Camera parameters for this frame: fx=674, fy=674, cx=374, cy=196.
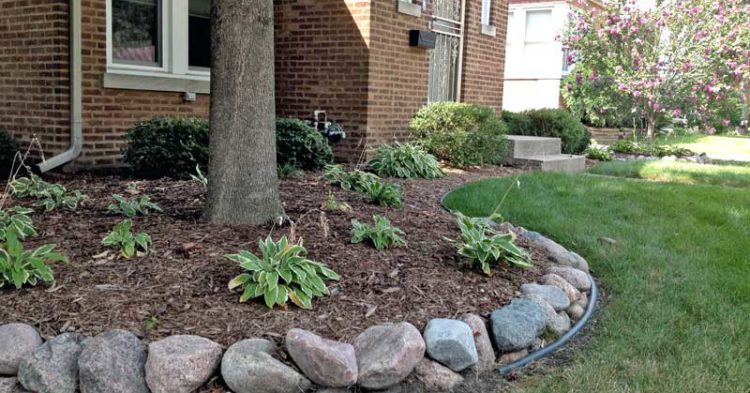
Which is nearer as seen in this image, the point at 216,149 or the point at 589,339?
the point at 589,339

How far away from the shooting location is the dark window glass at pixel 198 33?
27.9 feet

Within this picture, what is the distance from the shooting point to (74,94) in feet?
22.7

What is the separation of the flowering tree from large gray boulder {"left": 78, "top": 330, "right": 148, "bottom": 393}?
11.5 m

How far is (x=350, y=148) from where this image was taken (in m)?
8.85

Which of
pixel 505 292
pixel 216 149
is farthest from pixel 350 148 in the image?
pixel 505 292

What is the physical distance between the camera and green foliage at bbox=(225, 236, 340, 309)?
313cm

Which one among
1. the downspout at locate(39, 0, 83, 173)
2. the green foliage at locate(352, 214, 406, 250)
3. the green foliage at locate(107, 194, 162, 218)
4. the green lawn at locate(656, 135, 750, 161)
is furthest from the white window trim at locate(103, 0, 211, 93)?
the green lawn at locate(656, 135, 750, 161)

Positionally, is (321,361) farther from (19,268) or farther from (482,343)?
(19,268)

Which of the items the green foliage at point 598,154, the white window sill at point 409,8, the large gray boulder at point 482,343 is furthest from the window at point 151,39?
the green foliage at point 598,154

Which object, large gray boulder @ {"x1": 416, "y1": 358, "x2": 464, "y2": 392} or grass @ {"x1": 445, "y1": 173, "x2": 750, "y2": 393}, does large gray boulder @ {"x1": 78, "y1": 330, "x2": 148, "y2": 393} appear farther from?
grass @ {"x1": 445, "y1": 173, "x2": 750, "y2": 393}

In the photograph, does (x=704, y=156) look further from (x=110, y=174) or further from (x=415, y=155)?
(x=110, y=174)

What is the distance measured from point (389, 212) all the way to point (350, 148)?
387 centimetres

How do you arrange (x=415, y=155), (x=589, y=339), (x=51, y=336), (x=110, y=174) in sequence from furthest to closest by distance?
(x=415, y=155), (x=110, y=174), (x=589, y=339), (x=51, y=336)

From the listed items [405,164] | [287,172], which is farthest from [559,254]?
[405,164]
